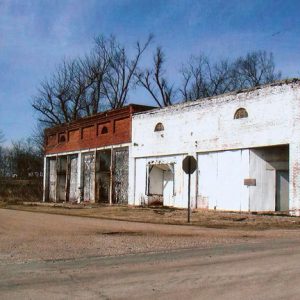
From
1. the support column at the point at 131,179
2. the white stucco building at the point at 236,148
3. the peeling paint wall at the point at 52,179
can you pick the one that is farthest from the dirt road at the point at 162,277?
the peeling paint wall at the point at 52,179

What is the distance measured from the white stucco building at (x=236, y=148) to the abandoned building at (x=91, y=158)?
4072 mm

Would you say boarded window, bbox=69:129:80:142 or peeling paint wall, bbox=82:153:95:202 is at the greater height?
boarded window, bbox=69:129:80:142

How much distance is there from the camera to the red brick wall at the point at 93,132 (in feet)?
121

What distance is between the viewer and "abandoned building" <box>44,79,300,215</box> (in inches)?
992

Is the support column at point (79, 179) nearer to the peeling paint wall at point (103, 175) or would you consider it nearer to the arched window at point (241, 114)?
the peeling paint wall at point (103, 175)

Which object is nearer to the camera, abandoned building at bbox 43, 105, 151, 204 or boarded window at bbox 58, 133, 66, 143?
abandoned building at bbox 43, 105, 151, 204

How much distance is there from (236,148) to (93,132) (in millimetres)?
16800

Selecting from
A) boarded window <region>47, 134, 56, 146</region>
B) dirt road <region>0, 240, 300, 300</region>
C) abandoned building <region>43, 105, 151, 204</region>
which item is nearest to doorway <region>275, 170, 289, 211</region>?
abandoned building <region>43, 105, 151, 204</region>

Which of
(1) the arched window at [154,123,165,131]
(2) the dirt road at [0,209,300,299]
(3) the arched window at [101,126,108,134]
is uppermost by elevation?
(3) the arched window at [101,126,108,134]

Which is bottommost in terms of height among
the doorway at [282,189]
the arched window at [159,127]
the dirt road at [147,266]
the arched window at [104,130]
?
the dirt road at [147,266]

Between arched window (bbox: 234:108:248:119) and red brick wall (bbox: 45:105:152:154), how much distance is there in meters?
10.6

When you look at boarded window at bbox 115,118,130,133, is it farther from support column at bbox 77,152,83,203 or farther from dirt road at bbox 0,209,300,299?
dirt road at bbox 0,209,300,299

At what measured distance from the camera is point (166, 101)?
60469 millimetres

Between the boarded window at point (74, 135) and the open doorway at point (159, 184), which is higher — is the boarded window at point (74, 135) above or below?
above
